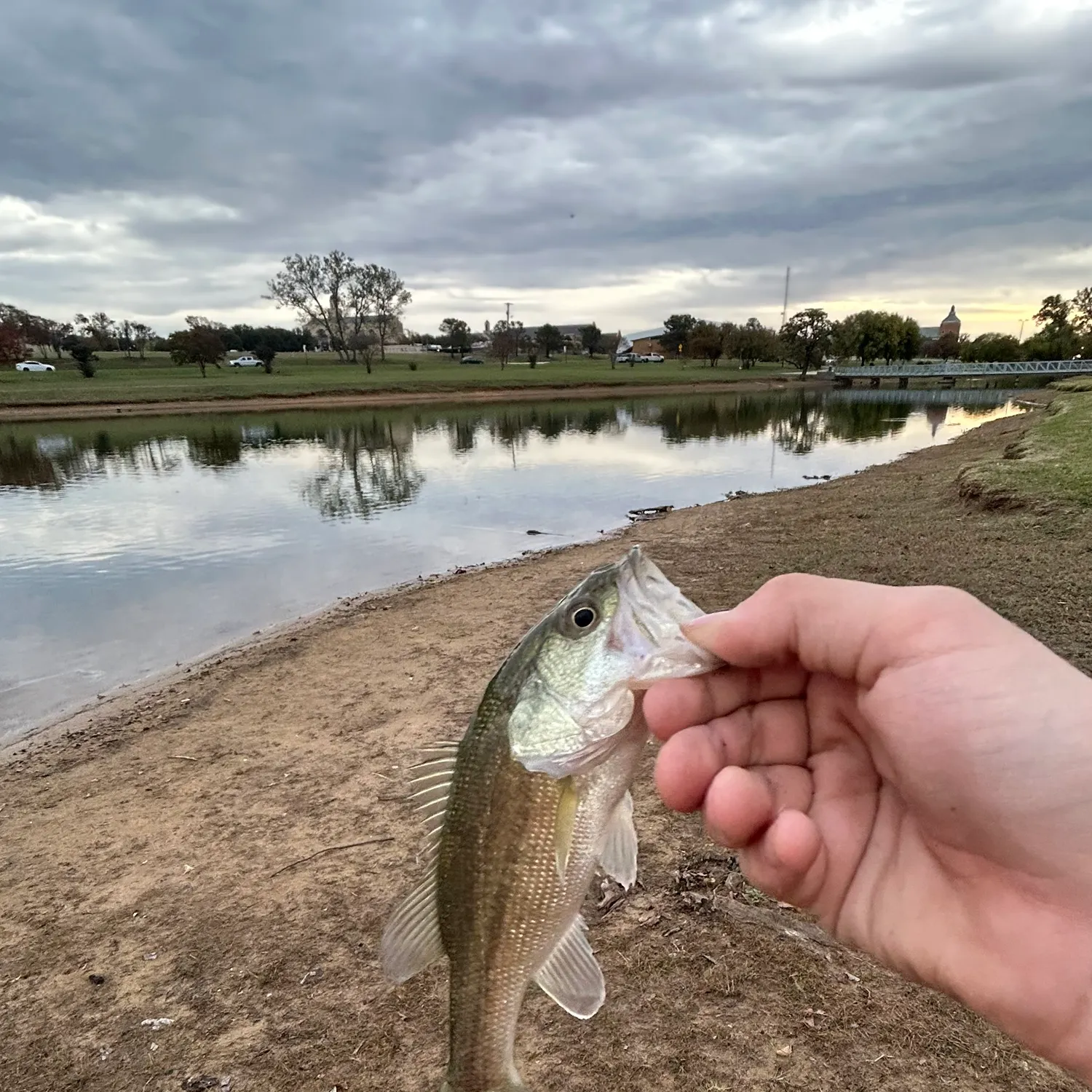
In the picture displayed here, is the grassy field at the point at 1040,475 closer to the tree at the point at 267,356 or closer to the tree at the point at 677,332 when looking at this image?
the tree at the point at 267,356

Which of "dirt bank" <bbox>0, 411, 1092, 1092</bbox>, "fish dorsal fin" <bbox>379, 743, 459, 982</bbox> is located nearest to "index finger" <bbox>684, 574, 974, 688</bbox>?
"fish dorsal fin" <bbox>379, 743, 459, 982</bbox>

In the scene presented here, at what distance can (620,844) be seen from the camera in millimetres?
2270

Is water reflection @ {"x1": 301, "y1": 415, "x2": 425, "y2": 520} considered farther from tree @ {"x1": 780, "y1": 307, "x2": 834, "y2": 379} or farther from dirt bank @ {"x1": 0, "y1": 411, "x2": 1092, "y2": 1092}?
tree @ {"x1": 780, "y1": 307, "x2": 834, "y2": 379}

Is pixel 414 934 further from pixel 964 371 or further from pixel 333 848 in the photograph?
pixel 964 371

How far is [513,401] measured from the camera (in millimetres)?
66812

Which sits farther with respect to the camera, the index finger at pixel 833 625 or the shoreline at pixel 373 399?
the shoreline at pixel 373 399

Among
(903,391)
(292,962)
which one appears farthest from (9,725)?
(903,391)

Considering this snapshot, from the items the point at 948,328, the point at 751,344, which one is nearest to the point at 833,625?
the point at 751,344

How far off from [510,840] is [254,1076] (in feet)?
7.93

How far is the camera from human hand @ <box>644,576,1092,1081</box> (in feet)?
5.58

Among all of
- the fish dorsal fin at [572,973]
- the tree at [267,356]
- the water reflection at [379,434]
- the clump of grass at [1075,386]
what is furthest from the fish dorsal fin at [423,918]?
the tree at [267,356]

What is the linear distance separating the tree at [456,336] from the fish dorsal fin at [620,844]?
4846 inches

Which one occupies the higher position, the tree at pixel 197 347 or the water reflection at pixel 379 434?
the tree at pixel 197 347

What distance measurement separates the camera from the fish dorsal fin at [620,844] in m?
2.22
